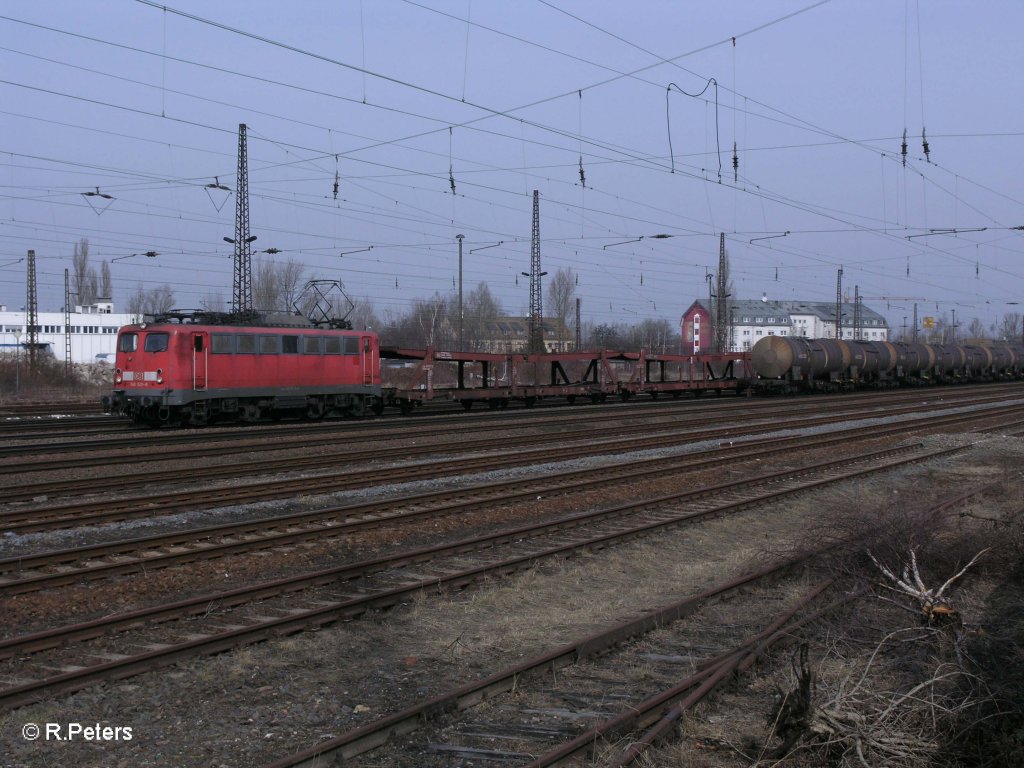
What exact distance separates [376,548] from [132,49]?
1218cm

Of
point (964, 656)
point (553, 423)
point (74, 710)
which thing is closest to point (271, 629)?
point (74, 710)

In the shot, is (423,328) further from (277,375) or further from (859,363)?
(277,375)

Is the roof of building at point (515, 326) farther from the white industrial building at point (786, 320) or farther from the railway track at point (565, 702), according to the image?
the railway track at point (565, 702)

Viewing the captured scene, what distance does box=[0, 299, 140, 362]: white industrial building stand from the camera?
8119 cm

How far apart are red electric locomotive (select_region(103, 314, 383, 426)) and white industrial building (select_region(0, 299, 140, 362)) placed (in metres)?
55.2

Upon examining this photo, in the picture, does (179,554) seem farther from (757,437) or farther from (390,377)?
(390,377)

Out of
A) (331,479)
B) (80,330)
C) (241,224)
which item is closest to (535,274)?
(241,224)

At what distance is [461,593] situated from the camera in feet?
29.5

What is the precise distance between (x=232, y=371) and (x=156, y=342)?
212cm

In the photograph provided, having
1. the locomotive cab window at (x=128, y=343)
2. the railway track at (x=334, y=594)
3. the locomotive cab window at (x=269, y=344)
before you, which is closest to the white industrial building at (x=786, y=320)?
the locomotive cab window at (x=269, y=344)

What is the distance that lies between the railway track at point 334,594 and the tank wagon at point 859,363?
32.9m

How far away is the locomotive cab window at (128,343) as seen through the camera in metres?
24.8

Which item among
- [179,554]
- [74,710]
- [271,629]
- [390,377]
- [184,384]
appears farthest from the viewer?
[390,377]

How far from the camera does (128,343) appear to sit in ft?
82.2
